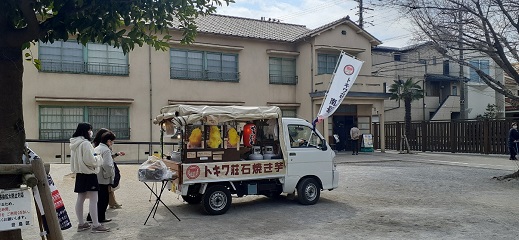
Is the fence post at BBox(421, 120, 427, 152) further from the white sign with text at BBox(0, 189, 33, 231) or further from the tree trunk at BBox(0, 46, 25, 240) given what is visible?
the white sign with text at BBox(0, 189, 33, 231)

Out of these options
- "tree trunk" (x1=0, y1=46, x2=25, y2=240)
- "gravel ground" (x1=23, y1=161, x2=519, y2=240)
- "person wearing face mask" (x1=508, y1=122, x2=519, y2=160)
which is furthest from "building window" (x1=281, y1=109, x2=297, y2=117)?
"tree trunk" (x1=0, y1=46, x2=25, y2=240)

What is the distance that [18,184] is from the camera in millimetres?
4184

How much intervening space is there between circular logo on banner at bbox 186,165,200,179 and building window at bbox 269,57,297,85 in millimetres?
15622

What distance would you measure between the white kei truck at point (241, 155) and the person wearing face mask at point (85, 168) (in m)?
1.72

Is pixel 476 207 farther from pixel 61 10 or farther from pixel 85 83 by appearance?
pixel 85 83

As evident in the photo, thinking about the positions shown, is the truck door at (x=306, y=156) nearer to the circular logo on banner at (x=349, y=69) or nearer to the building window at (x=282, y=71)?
Answer: the circular logo on banner at (x=349, y=69)

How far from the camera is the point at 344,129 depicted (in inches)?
1032

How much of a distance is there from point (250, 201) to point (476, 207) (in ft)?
16.8

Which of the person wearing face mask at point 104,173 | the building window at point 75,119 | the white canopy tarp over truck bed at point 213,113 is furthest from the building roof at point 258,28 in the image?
the person wearing face mask at point 104,173

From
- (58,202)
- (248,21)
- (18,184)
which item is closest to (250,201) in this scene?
(58,202)

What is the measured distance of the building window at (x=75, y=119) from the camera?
18.4m

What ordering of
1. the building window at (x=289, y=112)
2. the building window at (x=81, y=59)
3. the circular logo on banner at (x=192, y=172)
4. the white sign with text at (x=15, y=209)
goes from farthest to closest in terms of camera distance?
the building window at (x=289, y=112)
the building window at (x=81, y=59)
the circular logo on banner at (x=192, y=172)
the white sign with text at (x=15, y=209)

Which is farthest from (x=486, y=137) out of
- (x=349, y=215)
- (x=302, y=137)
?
(x=349, y=215)

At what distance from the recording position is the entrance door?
26016 mm
